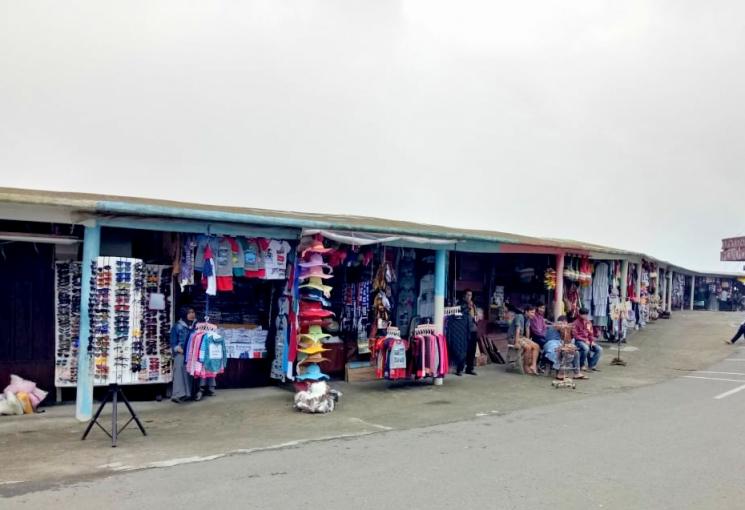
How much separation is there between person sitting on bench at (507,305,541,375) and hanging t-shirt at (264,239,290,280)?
6.37m

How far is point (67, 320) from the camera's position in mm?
9469

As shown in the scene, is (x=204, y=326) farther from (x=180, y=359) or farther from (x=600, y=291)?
(x=600, y=291)

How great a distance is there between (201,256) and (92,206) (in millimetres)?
2018

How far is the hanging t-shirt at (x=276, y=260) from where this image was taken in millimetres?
10559

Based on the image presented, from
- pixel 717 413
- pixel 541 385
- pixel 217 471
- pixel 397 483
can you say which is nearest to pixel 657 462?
pixel 397 483

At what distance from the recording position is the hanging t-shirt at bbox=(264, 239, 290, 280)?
34.6ft

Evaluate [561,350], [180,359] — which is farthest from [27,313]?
[561,350]

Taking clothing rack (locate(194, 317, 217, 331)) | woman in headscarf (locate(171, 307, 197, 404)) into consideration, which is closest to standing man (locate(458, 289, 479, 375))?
clothing rack (locate(194, 317, 217, 331))

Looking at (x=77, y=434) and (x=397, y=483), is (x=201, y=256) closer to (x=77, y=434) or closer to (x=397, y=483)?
(x=77, y=434)

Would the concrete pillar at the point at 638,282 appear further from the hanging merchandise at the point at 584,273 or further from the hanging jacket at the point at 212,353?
the hanging jacket at the point at 212,353

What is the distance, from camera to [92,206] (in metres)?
Answer: 8.09

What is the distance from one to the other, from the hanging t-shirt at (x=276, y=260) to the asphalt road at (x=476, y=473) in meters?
3.63

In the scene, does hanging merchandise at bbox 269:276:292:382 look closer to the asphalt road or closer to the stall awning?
the stall awning

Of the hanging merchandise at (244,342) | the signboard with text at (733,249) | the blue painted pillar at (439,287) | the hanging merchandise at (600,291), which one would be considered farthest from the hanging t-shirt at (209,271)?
the signboard with text at (733,249)
